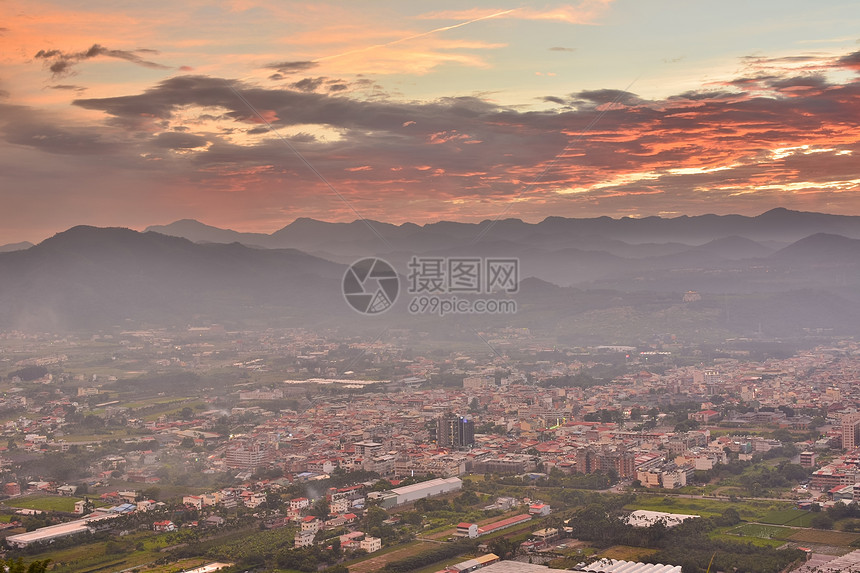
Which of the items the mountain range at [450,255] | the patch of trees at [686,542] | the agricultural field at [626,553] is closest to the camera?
the patch of trees at [686,542]

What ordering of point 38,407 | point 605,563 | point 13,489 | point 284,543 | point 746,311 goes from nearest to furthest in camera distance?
1. point 605,563
2. point 284,543
3. point 13,489
4. point 38,407
5. point 746,311

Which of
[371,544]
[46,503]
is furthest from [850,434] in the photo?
[46,503]

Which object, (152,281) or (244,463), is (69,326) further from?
(244,463)

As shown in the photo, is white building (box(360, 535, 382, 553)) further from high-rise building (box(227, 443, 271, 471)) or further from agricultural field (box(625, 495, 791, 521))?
high-rise building (box(227, 443, 271, 471))

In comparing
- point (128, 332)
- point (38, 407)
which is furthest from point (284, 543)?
point (128, 332)

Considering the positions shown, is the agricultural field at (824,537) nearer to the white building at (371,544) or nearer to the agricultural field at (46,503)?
the white building at (371,544)

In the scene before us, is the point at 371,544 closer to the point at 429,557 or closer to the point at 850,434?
the point at 429,557

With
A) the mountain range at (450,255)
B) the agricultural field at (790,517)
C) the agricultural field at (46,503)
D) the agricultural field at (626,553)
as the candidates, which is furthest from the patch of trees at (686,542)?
the mountain range at (450,255)
